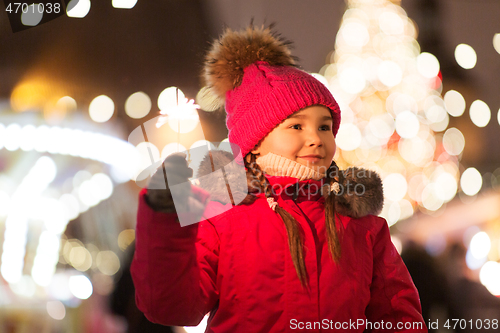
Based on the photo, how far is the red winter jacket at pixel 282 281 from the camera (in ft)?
2.55

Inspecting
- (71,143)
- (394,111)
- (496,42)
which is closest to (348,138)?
(394,111)

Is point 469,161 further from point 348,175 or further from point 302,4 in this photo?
point 348,175

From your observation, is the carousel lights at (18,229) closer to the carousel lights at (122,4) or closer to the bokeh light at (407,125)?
the carousel lights at (122,4)

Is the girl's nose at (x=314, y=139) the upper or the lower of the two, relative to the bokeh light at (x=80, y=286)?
upper

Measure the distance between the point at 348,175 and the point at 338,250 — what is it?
23 centimetres

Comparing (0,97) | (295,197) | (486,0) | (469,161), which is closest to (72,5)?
(0,97)

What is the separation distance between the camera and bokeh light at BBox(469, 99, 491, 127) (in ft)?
6.86

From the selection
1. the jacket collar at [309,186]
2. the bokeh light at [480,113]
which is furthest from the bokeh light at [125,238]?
the bokeh light at [480,113]

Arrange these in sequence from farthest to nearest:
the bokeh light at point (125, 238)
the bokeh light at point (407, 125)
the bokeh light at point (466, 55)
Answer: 1. the bokeh light at point (407, 125)
2. the bokeh light at point (466, 55)
3. the bokeh light at point (125, 238)

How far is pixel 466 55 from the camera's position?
6.59 ft

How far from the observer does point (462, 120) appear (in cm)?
225

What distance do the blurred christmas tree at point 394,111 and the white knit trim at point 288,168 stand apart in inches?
54.0

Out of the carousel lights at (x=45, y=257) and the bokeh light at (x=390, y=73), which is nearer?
the carousel lights at (x=45, y=257)

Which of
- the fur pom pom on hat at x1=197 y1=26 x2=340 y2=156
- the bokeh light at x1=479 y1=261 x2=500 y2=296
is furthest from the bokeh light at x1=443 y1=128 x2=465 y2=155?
the fur pom pom on hat at x1=197 y1=26 x2=340 y2=156
